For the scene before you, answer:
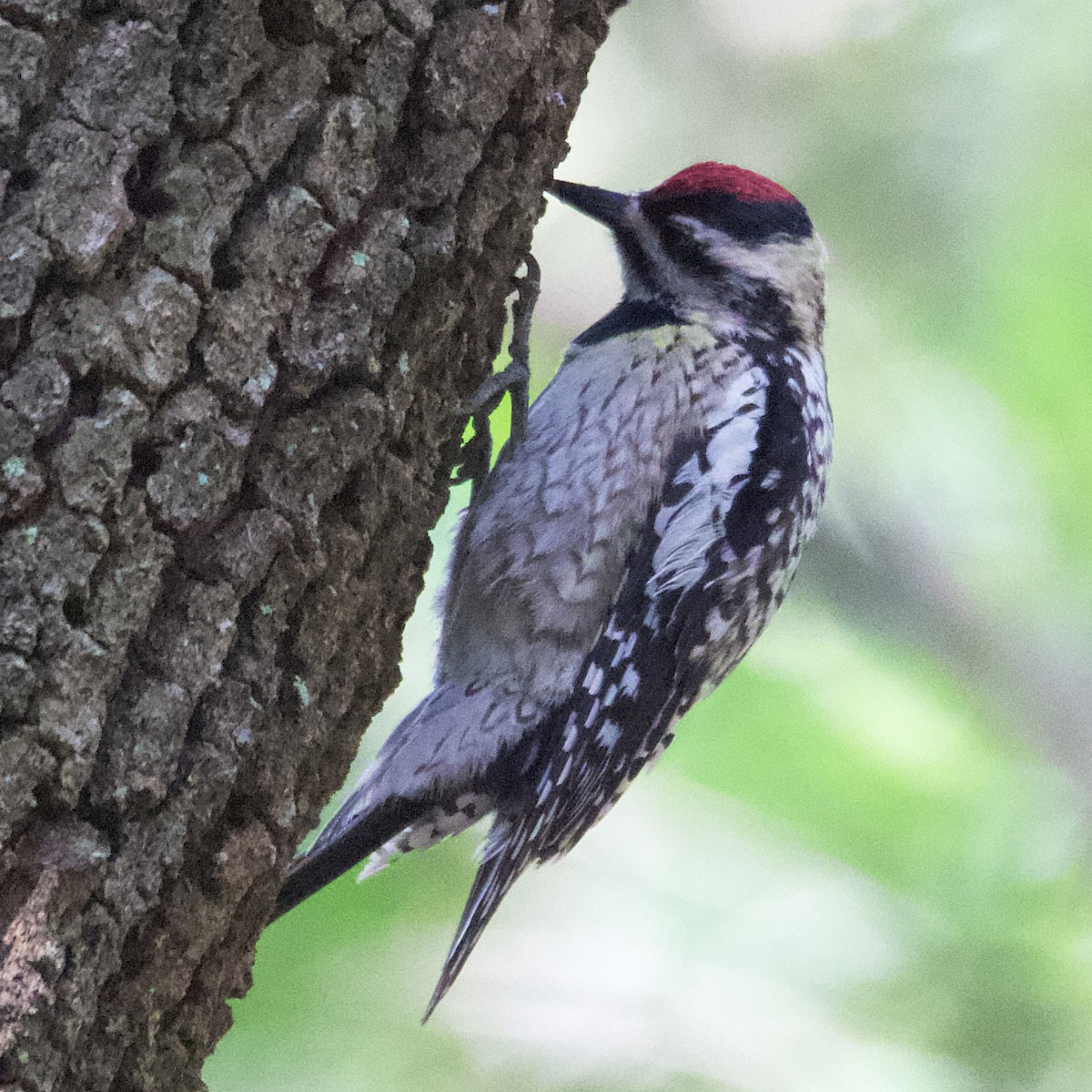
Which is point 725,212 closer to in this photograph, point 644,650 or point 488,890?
point 644,650

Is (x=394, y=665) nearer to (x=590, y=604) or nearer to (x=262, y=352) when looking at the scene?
(x=262, y=352)

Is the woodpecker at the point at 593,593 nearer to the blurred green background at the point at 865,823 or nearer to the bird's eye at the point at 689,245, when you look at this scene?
the bird's eye at the point at 689,245

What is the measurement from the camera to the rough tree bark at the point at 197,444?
111 centimetres

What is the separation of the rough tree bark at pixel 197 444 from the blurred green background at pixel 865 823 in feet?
5.04

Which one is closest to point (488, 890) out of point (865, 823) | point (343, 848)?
point (343, 848)

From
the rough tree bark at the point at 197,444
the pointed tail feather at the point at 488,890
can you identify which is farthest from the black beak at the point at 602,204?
the pointed tail feather at the point at 488,890

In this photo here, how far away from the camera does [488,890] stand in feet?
6.68

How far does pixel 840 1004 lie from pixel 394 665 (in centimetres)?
212

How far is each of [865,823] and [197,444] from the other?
229 centimetres

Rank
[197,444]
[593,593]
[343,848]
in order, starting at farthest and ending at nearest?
[593,593]
[343,848]
[197,444]

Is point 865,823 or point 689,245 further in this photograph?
point 865,823

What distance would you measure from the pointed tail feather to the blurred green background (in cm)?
82

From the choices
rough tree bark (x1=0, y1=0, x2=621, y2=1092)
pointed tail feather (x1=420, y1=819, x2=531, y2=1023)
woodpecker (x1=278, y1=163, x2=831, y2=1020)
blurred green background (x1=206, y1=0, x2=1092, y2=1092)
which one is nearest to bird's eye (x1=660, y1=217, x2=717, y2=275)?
woodpecker (x1=278, y1=163, x2=831, y2=1020)

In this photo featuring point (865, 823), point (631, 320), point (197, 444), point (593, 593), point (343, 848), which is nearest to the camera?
point (197, 444)
